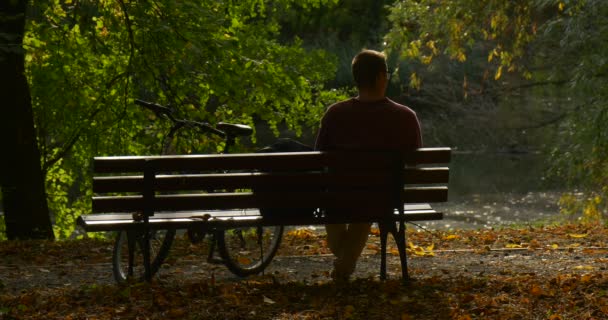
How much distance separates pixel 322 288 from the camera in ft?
22.3

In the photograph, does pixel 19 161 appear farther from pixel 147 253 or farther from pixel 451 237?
pixel 147 253

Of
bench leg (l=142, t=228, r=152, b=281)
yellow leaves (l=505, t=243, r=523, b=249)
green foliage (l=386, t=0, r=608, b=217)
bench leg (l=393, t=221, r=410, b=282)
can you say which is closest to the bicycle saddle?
bench leg (l=142, t=228, r=152, b=281)

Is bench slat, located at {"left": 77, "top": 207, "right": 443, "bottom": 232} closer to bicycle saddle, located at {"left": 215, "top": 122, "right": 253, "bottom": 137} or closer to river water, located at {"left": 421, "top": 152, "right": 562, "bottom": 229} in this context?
bicycle saddle, located at {"left": 215, "top": 122, "right": 253, "bottom": 137}

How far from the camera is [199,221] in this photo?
22.4ft

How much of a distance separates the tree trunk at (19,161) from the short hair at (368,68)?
5.69 metres

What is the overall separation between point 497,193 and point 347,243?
2317cm

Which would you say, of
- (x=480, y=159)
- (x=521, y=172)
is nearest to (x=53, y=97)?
(x=521, y=172)

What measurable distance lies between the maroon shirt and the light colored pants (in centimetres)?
55

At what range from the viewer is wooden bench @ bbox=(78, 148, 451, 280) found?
6742 mm

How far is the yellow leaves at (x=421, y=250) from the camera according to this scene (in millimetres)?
9204

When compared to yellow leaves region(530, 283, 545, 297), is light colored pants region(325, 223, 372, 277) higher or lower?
higher

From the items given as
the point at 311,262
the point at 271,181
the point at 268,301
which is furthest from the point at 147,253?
the point at 311,262

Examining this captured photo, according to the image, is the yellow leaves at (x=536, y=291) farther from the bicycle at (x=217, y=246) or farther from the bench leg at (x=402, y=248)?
the bicycle at (x=217, y=246)

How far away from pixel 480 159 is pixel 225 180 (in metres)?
31.2
